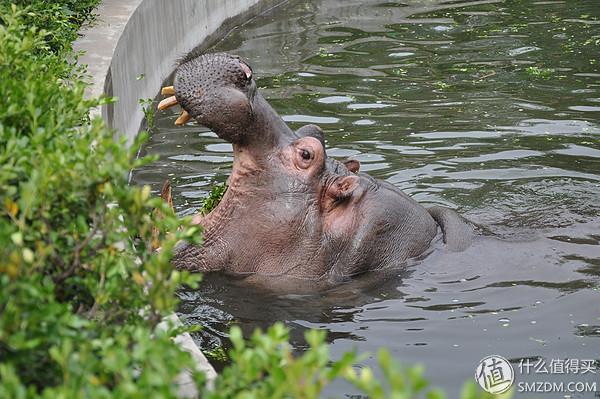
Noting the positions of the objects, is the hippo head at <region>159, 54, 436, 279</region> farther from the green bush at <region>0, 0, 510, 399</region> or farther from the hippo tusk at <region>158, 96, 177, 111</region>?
the green bush at <region>0, 0, 510, 399</region>

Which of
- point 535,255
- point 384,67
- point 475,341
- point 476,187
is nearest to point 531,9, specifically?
point 384,67

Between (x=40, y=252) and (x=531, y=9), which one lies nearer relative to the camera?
(x=40, y=252)

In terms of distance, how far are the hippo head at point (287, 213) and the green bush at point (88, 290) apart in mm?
2019

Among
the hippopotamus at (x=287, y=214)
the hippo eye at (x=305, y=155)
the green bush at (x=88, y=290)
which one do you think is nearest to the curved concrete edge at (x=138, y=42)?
the hippopotamus at (x=287, y=214)

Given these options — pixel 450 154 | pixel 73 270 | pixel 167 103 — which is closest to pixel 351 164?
pixel 167 103

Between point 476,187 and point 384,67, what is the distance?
3.80 m

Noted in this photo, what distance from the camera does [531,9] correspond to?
Result: 1380 cm

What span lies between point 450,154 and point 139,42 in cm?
348

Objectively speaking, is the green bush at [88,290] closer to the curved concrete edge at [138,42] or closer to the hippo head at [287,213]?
the hippo head at [287,213]

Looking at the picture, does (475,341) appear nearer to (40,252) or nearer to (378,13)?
(40,252)

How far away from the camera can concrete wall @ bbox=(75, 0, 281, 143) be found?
8344mm

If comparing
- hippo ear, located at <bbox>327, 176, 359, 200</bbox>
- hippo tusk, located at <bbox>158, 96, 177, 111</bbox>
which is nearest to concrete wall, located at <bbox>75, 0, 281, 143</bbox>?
hippo tusk, located at <bbox>158, 96, 177, 111</bbox>

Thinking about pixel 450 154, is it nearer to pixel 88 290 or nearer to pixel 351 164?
pixel 351 164

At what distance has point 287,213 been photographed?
5.83 m
